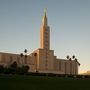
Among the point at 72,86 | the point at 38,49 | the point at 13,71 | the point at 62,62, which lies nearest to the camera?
the point at 72,86

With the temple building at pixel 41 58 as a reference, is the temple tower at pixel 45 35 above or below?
above

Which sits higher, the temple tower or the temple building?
the temple tower

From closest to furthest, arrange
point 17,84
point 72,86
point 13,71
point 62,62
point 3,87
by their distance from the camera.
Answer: point 3,87
point 17,84
point 72,86
point 13,71
point 62,62

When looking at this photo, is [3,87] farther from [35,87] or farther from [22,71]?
Answer: [22,71]

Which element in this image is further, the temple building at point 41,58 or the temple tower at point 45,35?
the temple tower at point 45,35

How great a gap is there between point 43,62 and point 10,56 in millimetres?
18031

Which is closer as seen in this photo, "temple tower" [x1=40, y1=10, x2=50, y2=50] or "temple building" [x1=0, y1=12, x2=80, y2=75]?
"temple building" [x1=0, y1=12, x2=80, y2=75]

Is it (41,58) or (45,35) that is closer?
(41,58)

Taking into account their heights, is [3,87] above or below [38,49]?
below

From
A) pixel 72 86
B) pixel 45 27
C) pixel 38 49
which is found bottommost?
pixel 72 86

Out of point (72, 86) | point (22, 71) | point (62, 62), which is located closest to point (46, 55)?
point (62, 62)

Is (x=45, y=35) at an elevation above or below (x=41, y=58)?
above

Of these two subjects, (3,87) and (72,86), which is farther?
(72,86)

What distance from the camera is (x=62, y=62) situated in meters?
168
